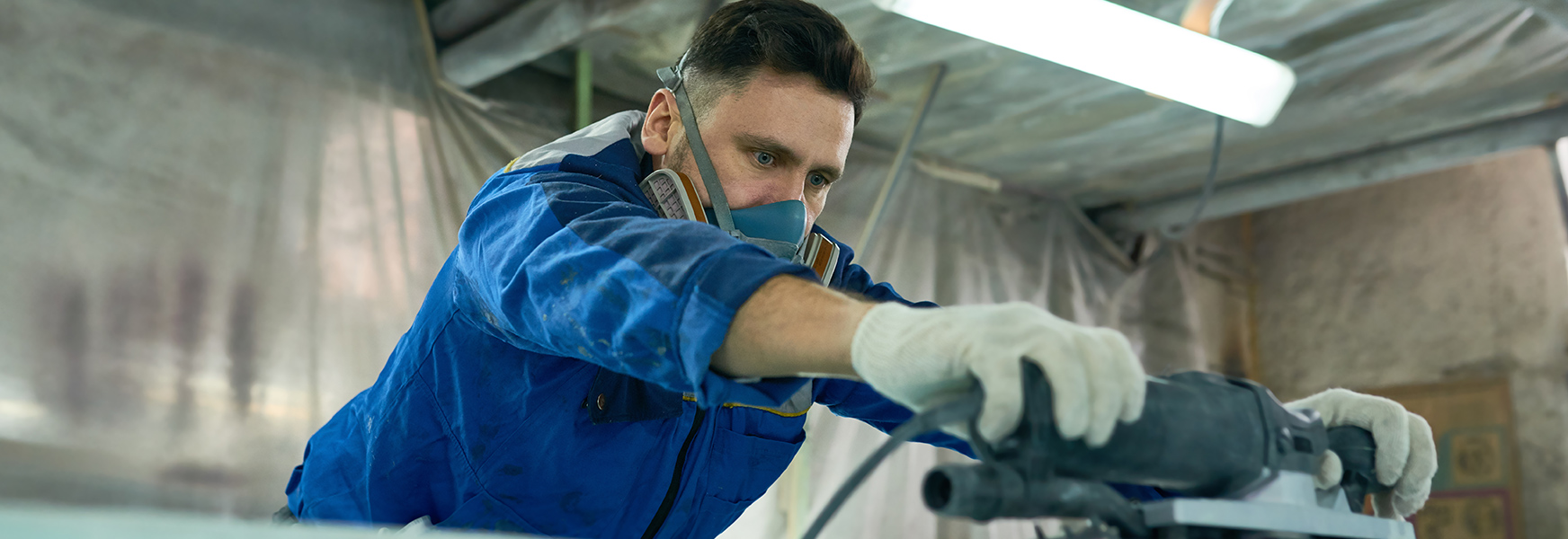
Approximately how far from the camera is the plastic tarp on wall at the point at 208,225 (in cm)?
238

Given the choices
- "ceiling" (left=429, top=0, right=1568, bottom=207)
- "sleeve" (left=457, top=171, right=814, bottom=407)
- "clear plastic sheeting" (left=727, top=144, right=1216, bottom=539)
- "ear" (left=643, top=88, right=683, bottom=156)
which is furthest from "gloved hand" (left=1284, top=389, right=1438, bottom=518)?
"clear plastic sheeting" (left=727, top=144, right=1216, bottom=539)

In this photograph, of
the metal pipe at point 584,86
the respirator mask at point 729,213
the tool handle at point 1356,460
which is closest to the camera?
the tool handle at point 1356,460

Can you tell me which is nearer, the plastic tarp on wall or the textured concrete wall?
the plastic tarp on wall

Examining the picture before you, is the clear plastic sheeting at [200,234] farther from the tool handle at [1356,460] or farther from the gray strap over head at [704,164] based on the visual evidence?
the tool handle at [1356,460]

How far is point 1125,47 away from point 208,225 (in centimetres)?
225

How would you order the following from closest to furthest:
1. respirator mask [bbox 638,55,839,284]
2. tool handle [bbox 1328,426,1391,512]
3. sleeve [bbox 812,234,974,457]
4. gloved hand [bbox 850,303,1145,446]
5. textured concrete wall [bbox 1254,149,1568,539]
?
gloved hand [bbox 850,303,1145,446] < tool handle [bbox 1328,426,1391,512] < respirator mask [bbox 638,55,839,284] < sleeve [bbox 812,234,974,457] < textured concrete wall [bbox 1254,149,1568,539]

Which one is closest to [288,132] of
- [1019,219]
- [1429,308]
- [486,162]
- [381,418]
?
[486,162]

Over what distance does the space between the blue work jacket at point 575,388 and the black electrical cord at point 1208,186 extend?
2116 mm

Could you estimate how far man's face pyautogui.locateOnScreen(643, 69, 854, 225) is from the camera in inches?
52.7

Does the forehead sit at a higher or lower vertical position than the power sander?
higher

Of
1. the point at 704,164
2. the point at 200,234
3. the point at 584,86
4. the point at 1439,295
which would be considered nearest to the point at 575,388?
the point at 704,164

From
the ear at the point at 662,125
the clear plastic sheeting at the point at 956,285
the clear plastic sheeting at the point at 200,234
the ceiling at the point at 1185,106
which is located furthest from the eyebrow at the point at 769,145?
the clear plastic sheeting at the point at 956,285

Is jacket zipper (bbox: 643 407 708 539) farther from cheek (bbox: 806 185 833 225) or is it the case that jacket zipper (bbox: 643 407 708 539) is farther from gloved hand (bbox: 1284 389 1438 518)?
gloved hand (bbox: 1284 389 1438 518)

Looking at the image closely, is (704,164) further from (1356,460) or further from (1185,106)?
(1185,106)
